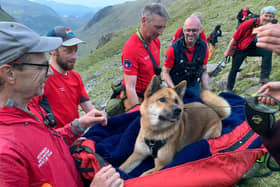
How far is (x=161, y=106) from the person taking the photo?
9.58 ft

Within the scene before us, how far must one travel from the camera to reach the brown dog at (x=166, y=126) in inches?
107

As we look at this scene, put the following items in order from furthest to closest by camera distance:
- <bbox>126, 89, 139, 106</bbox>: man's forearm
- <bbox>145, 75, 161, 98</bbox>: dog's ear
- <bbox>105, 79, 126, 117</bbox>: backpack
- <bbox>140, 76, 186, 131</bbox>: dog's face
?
<bbox>105, 79, 126, 117</bbox>: backpack, <bbox>126, 89, 139, 106</bbox>: man's forearm, <bbox>145, 75, 161, 98</bbox>: dog's ear, <bbox>140, 76, 186, 131</bbox>: dog's face

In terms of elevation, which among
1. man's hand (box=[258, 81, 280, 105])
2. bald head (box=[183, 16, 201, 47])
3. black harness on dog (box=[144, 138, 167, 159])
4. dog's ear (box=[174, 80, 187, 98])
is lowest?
black harness on dog (box=[144, 138, 167, 159])

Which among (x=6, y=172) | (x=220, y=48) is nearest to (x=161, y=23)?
(x=6, y=172)

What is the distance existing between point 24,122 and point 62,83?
154 centimetres

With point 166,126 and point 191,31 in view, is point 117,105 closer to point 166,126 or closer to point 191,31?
point 166,126

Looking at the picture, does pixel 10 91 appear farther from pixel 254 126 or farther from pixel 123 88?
pixel 123 88

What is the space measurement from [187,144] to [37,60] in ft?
7.04

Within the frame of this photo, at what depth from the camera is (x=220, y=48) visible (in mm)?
10984

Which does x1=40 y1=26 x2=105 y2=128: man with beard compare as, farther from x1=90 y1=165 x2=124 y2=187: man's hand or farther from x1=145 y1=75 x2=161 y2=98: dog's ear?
x1=90 y1=165 x2=124 y2=187: man's hand

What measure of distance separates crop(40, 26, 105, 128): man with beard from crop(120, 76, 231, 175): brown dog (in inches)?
40.9

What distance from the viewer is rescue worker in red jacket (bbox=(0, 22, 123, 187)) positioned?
4.26ft

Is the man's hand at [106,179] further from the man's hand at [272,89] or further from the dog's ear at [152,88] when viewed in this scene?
the man's hand at [272,89]

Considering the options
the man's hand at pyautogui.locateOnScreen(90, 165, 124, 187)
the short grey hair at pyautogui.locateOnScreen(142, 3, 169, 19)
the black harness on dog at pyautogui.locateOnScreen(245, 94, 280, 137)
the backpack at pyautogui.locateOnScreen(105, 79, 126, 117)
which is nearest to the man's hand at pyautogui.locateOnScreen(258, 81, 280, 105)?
the black harness on dog at pyautogui.locateOnScreen(245, 94, 280, 137)
